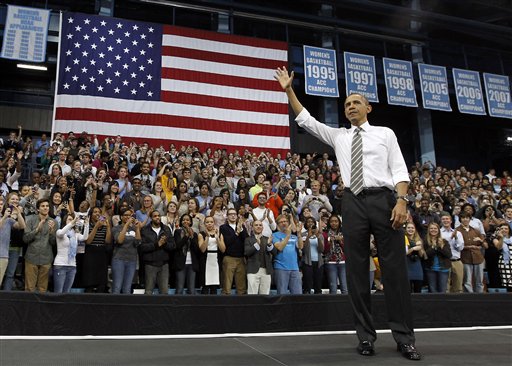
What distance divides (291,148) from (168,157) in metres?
4.92

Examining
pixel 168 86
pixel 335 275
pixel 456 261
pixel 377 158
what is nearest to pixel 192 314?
pixel 377 158

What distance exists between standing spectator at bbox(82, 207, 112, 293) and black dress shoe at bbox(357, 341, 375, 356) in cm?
429

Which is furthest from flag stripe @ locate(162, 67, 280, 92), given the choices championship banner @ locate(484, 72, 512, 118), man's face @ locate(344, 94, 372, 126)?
man's face @ locate(344, 94, 372, 126)

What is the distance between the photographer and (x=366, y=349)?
2.29 m

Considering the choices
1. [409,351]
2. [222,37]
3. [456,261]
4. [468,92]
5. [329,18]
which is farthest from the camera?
[329,18]

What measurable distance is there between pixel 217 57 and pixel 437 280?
9.49 metres

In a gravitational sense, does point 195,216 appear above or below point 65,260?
above

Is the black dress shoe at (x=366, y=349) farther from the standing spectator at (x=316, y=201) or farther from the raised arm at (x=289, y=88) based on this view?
the standing spectator at (x=316, y=201)

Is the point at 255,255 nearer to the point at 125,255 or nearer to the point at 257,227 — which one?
the point at 257,227

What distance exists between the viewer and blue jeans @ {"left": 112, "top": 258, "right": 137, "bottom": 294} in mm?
5633

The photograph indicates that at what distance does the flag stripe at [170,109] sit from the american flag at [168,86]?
1.0 inches

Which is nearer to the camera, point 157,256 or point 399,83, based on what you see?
point 157,256

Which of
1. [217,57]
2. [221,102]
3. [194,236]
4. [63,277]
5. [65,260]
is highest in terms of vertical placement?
[217,57]

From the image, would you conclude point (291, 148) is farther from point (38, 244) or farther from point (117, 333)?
point (117, 333)
